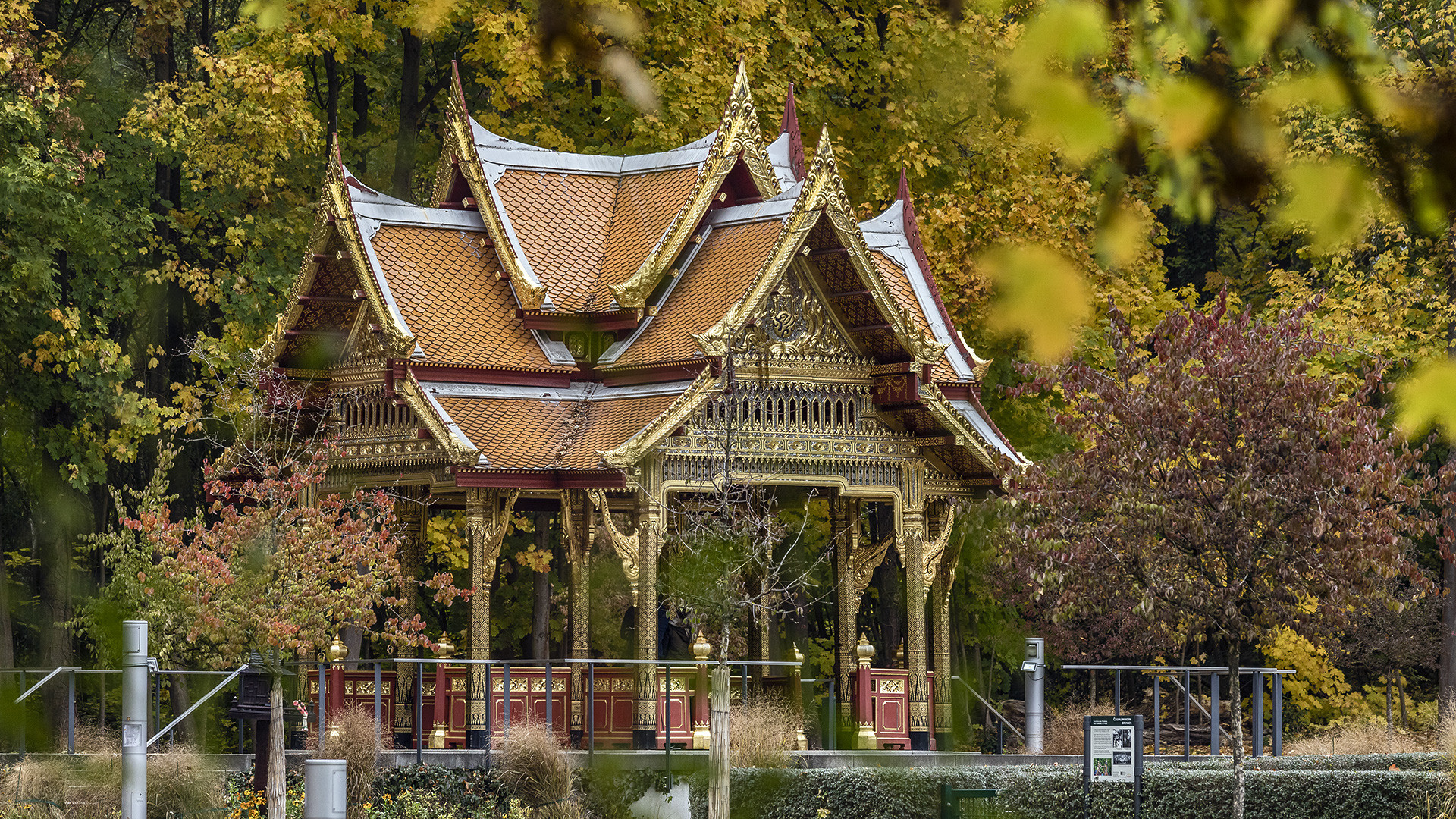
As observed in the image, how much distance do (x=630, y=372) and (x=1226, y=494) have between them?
6987 mm

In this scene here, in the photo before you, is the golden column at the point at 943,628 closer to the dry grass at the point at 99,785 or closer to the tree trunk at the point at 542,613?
the tree trunk at the point at 542,613

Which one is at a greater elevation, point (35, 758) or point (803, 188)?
point (803, 188)

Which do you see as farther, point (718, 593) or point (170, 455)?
point (170, 455)

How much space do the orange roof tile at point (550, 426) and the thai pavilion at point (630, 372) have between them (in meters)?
0.04

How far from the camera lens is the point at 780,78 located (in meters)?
32.1

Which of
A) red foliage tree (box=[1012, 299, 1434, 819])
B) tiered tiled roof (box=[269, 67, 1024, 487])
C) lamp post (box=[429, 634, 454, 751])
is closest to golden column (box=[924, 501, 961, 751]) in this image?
tiered tiled roof (box=[269, 67, 1024, 487])

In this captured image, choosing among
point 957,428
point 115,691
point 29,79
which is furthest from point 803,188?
point 115,691

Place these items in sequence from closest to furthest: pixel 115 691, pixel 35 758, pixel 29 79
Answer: pixel 35 758, pixel 29 79, pixel 115 691

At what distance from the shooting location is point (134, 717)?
15781 mm

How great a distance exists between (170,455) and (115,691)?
8551 millimetres

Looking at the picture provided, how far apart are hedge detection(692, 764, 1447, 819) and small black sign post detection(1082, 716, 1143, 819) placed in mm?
1139

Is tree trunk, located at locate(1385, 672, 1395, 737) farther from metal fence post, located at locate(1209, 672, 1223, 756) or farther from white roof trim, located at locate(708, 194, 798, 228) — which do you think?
white roof trim, located at locate(708, 194, 798, 228)

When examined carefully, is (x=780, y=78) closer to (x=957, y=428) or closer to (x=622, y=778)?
(x=957, y=428)

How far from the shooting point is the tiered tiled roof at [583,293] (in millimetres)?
21703
